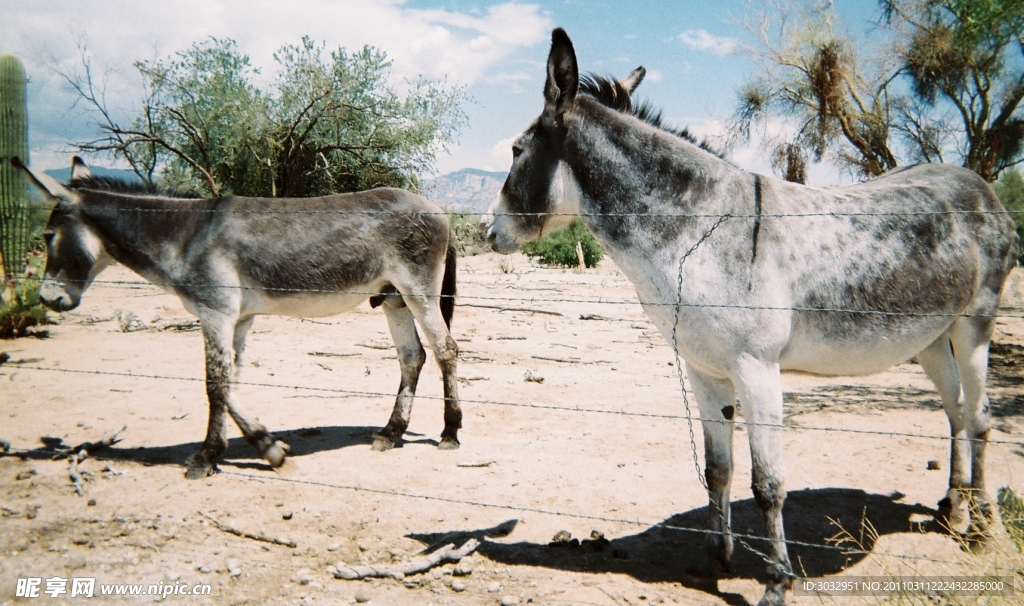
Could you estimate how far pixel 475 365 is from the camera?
8.72 metres

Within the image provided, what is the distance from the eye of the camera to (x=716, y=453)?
357cm

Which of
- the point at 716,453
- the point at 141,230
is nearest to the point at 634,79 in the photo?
the point at 716,453

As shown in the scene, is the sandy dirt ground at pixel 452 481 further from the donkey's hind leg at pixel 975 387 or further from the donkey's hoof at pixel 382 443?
the donkey's hind leg at pixel 975 387

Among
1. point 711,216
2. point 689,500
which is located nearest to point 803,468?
point 689,500

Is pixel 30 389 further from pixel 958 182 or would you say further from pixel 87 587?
pixel 958 182

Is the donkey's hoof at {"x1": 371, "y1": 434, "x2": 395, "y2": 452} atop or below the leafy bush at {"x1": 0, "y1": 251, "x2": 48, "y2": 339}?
below

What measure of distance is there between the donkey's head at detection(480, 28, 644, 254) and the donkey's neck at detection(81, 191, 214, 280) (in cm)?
316

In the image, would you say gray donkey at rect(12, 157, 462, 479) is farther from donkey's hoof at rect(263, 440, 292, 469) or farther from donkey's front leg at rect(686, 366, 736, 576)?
donkey's front leg at rect(686, 366, 736, 576)

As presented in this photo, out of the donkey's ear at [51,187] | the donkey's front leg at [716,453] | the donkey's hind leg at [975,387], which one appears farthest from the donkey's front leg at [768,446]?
the donkey's ear at [51,187]

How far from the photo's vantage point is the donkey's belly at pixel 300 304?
5.57 meters

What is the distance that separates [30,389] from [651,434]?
6.33 meters

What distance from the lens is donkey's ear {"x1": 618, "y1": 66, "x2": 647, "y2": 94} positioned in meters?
3.89

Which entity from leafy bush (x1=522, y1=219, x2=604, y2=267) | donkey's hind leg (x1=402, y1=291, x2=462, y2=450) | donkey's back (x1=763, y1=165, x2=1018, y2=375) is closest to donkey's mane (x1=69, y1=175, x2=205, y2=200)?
donkey's hind leg (x1=402, y1=291, x2=462, y2=450)

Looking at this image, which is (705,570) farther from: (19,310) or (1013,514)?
(19,310)
